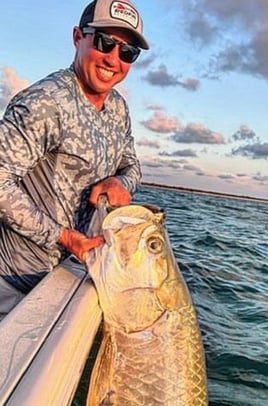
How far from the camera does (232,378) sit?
4.73 metres

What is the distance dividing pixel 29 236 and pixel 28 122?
21.7 inches

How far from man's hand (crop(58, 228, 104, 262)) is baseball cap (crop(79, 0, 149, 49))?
1096 millimetres

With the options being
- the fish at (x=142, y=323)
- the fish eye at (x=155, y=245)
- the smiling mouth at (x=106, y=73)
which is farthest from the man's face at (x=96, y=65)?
the fish eye at (x=155, y=245)

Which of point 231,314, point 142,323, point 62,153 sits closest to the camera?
point 142,323

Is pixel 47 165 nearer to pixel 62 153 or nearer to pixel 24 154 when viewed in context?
pixel 62 153

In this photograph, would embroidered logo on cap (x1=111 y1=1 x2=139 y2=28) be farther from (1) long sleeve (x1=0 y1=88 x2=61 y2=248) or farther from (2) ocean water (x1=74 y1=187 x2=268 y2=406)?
(2) ocean water (x1=74 y1=187 x2=268 y2=406)

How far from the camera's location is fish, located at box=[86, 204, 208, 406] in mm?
2236

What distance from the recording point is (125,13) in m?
2.99

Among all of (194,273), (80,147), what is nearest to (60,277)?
(80,147)

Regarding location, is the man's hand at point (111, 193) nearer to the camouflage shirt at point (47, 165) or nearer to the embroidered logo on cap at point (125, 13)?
the camouflage shirt at point (47, 165)

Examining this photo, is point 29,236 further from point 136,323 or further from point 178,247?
point 178,247

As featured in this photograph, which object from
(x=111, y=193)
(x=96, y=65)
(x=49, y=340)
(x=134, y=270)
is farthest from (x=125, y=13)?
(x=49, y=340)

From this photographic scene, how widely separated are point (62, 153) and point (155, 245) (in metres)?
0.79

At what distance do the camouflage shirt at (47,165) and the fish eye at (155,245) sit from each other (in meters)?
0.56
